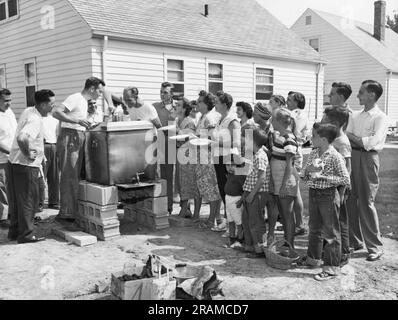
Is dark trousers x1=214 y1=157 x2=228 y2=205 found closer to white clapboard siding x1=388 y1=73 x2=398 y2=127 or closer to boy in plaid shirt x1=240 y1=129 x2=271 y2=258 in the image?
boy in plaid shirt x1=240 y1=129 x2=271 y2=258

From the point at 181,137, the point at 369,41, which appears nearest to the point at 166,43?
the point at 181,137

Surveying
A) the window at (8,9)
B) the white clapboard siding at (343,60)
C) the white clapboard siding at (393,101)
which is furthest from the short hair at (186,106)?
the white clapboard siding at (393,101)

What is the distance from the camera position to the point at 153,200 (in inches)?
234

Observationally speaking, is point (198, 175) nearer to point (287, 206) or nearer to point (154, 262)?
point (287, 206)

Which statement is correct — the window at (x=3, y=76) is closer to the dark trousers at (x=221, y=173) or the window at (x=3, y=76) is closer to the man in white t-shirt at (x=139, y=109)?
the man in white t-shirt at (x=139, y=109)

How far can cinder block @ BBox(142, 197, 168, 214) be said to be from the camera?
5953 mm

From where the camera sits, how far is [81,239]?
5332mm

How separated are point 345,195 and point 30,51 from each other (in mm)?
11434

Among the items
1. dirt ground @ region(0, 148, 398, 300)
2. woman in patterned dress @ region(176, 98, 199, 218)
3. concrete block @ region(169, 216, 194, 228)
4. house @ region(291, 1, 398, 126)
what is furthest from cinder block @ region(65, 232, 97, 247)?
house @ region(291, 1, 398, 126)

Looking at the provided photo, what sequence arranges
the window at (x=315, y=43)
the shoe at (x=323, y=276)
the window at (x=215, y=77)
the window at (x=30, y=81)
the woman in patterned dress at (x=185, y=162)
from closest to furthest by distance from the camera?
the shoe at (x=323, y=276) → the woman in patterned dress at (x=185, y=162) → the window at (x=30, y=81) → the window at (x=215, y=77) → the window at (x=315, y=43)

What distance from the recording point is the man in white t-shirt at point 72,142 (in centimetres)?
555

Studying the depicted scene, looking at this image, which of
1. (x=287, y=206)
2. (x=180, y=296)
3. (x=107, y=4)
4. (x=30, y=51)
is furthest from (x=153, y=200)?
(x=30, y=51)

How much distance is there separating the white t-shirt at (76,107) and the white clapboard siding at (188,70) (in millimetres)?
5114

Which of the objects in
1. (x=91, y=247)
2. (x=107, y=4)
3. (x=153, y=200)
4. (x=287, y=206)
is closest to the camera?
(x=287, y=206)
